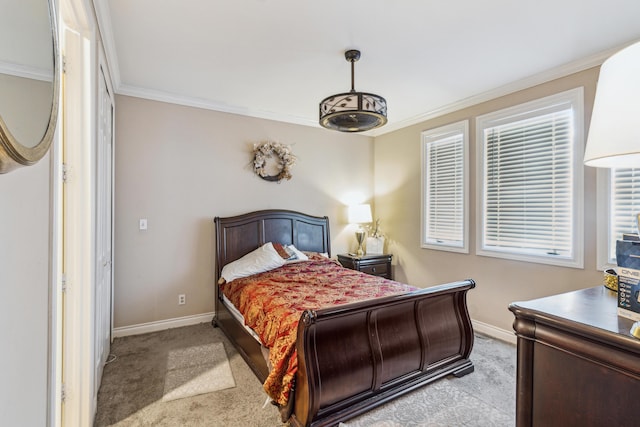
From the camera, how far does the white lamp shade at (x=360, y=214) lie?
4.52m

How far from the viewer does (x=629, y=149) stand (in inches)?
30.5

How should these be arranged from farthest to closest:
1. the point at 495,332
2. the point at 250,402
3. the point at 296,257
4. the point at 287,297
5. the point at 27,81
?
the point at 296,257
the point at 495,332
the point at 287,297
the point at 250,402
the point at 27,81

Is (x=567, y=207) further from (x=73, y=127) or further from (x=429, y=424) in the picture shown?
→ (x=73, y=127)

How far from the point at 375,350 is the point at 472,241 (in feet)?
7.09

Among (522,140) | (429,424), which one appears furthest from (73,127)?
(522,140)

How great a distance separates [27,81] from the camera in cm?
74

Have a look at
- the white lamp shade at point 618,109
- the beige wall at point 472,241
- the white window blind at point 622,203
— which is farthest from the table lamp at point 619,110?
the beige wall at point 472,241

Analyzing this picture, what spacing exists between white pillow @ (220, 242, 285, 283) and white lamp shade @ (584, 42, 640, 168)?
290 centimetres

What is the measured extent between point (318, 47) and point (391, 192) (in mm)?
2643

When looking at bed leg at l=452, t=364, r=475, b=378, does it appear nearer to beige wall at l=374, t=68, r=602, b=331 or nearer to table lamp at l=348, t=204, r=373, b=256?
beige wall at l=374, t=68, r=602, b=331

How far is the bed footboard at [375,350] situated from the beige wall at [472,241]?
103 cm

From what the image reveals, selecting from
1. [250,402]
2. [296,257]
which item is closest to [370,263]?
[296,257]

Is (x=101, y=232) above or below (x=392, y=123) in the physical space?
below

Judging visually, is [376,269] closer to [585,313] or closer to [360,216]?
[360,216]
